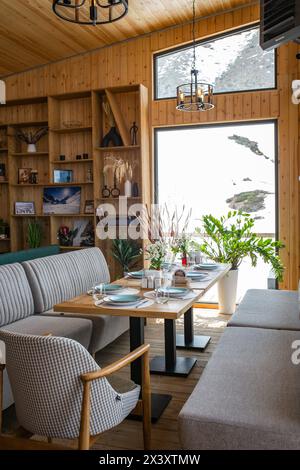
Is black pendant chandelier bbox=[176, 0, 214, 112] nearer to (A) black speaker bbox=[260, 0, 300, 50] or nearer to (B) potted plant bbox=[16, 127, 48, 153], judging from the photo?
(A) black speaker bbox=[260, 0, 300, 50]

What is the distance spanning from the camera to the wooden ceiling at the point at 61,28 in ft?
15.8

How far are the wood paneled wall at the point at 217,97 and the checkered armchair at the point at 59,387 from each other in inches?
153

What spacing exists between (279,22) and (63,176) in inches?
155

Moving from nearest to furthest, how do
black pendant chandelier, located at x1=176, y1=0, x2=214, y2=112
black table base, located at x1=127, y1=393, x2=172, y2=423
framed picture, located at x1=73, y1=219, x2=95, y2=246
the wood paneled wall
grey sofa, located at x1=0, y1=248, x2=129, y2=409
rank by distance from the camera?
black table base, located at x1=127, y1=393, x2=172, y2=423 < grey sofa, located at x1=0, y1=248, x2=129, y2=409 < black pendant chandelier, located at x1=176, y1=0, x2=214, y2=112 < the wood paneled wall < framed picture, located at x1=73, y1=219, x2=95, y2=246

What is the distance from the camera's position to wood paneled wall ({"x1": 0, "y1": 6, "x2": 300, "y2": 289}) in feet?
17.3

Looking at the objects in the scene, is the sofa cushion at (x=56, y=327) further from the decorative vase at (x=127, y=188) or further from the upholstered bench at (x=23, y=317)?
the decorative vase at (x=127, y=188)

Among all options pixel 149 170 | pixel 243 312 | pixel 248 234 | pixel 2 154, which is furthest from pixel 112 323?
pixel 2 154

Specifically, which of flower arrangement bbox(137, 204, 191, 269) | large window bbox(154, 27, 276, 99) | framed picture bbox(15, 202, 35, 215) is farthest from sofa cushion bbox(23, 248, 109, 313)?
large window bbox(154, 27, 276, 99)

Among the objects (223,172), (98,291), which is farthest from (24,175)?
(98,291)

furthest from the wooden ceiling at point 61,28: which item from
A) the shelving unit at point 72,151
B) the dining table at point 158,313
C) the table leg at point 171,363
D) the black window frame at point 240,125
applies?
the table leg at point 171,363

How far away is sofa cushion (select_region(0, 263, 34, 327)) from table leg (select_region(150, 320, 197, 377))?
1.09 meters

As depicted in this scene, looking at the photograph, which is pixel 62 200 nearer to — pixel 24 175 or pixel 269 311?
pixel 24 175

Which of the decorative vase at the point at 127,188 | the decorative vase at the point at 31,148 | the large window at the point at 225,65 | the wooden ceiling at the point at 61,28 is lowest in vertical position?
the decorative vase at the point at 127,188

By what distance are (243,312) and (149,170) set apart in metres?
2.87
